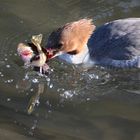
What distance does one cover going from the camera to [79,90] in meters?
5.07

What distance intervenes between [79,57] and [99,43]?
0.28 metres

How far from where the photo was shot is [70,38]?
531cm

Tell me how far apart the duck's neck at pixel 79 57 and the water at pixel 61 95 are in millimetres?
84

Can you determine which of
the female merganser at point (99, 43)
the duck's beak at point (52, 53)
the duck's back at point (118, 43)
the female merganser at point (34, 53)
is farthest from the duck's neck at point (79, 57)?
the female merganser at point (34, 53)

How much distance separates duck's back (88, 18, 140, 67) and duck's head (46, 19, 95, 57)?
125 millimetres

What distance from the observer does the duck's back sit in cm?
525

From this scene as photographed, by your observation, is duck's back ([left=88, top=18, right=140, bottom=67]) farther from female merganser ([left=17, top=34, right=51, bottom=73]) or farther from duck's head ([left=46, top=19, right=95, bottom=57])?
female merganser ([left=17, top=34, right=51, bottom=73])

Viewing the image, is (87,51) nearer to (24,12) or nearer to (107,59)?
(107,59)

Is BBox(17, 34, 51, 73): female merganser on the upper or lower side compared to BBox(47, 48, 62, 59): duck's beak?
upper

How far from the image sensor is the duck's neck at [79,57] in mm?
5500

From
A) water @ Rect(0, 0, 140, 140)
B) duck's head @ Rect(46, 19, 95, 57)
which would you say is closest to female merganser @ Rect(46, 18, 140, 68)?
duck's head @ Rect(46, 19, 95, 57)

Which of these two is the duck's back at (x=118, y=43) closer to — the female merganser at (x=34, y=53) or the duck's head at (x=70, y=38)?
the duck's head at (x=70, y=38)

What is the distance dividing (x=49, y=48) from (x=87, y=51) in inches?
20.4

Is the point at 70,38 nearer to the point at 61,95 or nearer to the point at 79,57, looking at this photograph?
the point at 79,57
